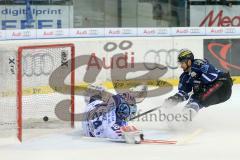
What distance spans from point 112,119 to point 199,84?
1.56 metres

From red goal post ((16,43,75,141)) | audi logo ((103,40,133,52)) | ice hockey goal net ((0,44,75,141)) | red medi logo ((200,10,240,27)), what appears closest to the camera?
red goal post ((16,43,75,141))

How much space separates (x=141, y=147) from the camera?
6.29 meters

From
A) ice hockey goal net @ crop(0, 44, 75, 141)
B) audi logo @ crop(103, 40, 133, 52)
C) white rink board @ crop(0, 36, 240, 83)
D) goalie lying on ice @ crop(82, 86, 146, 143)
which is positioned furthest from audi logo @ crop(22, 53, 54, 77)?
audi logo @ crop(103, 40, 133, 52)

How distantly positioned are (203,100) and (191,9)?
6.98 m

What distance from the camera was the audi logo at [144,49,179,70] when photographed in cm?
1191

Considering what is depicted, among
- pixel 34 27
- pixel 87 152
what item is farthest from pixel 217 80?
pixel 34 27

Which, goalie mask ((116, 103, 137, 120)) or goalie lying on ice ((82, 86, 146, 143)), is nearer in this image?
goalie lying on ice ((82, 86, 146, 143))

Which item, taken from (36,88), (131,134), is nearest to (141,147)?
(131,134)

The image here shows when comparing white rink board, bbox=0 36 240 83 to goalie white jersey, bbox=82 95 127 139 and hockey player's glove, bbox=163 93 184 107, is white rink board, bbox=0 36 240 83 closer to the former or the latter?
hockey player's glove, bbox=163 93 184 107

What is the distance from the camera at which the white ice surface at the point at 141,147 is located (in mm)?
5828

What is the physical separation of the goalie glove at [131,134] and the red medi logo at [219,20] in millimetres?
7927

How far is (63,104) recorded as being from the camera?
26.0 feet

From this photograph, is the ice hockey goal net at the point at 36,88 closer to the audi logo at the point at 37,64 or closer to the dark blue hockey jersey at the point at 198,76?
the audi logo at the point at 37,64

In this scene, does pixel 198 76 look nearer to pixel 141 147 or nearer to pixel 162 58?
pixel 141 147
